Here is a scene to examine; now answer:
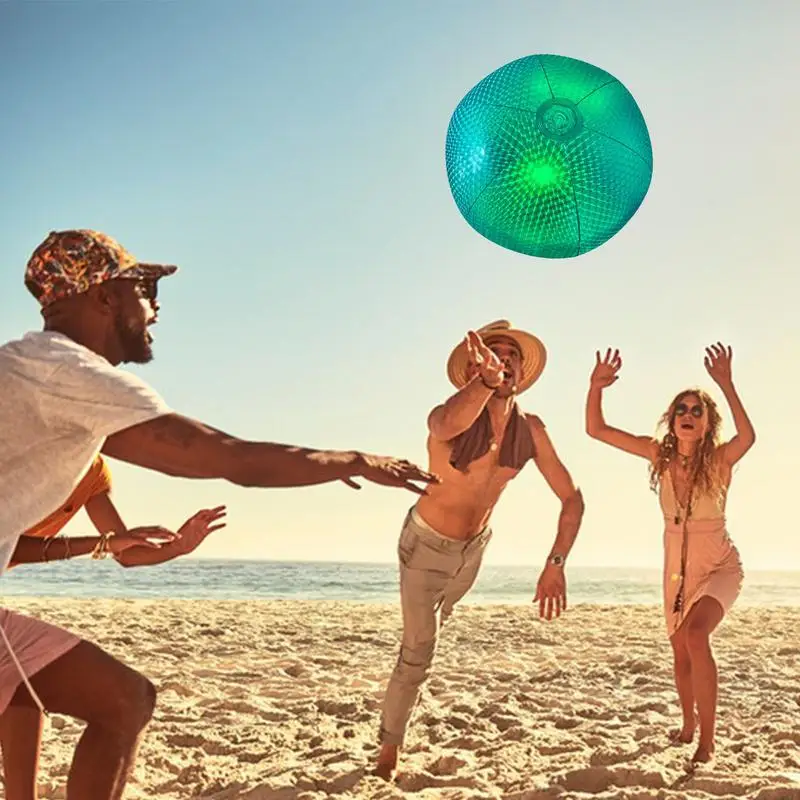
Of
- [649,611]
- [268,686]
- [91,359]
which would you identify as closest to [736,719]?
[268,686]

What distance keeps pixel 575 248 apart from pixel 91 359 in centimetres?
316

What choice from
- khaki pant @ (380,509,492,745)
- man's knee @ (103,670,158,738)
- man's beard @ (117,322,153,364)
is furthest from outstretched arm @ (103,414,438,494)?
khaki pant @ (380,509,492,745)

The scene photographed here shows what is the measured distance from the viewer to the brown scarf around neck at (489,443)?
4.71 metres

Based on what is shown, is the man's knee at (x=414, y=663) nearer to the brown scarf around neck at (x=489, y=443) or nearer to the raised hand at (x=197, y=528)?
the brown scarf around neck at (x=489, y=443)

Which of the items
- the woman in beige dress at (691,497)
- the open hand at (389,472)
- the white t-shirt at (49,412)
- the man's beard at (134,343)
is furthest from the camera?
the woman in beige dress at (691,497)

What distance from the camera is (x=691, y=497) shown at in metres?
5.51

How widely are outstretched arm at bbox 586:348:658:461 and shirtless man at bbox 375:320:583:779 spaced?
1057 millimetres

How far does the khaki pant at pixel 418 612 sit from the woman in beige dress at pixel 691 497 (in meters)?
1.43

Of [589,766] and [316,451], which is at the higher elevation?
[316,451]

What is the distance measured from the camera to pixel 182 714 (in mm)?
5922

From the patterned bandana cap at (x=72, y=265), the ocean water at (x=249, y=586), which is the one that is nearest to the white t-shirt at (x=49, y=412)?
the patterned bandana cap at (x=72, y=265)

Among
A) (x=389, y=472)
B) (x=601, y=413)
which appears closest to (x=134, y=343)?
(x=389, y=472)

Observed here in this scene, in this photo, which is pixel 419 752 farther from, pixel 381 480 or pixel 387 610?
pixel 387 610

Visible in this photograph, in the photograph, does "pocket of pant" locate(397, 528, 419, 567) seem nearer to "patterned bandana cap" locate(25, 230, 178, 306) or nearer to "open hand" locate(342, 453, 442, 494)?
"open hand" locate(342, 453, 442, 494)
